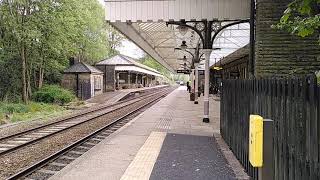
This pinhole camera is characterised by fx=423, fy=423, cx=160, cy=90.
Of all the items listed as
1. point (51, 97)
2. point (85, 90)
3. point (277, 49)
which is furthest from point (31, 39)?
point (277, 49)

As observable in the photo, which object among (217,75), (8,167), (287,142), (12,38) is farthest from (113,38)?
(287,142)

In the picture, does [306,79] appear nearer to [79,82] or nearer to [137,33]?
[137,33]

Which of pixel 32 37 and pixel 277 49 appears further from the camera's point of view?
pixel 32 37

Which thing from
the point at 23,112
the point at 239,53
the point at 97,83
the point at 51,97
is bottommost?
the point at 23,112

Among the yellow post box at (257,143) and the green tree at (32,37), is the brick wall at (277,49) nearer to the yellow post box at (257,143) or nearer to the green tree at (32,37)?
the yellow post box at (257,143)

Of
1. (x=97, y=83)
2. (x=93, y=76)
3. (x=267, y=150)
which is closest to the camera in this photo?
(x=267, y=150)

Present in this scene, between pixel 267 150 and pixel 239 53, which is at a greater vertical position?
pixel 239 53

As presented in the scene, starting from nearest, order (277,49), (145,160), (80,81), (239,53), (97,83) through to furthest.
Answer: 1. (145,160)
2. (277,49)
3. (239,53)
4. (80,81)
5. (97,83)

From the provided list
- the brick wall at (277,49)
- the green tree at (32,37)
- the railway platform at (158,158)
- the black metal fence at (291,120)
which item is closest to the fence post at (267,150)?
the black metal fence at (291,120)

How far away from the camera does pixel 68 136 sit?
14000mm

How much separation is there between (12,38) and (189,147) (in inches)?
983

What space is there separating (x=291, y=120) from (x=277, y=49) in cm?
607

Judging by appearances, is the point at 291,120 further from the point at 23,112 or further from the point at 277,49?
the point at 23,112

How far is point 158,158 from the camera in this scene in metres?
8.82
